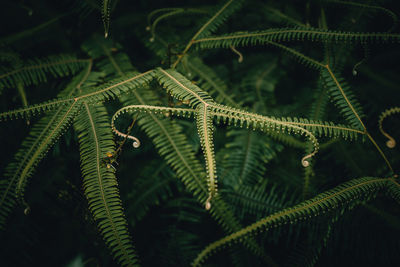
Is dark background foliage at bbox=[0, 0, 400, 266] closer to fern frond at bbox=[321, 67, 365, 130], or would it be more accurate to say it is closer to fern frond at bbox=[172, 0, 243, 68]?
fern frond at bbox=[172, 0, 243, 68]

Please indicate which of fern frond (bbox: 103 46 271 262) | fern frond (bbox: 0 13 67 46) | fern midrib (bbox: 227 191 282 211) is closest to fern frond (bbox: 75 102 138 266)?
fern frond (bbox: 103 46 271 262)

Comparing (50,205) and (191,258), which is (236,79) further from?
(50,205)

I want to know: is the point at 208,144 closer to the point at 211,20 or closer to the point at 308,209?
the point at 308,209

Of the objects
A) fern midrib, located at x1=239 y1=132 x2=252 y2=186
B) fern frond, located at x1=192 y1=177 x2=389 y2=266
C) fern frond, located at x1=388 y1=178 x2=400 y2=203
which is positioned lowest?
fern midrib, located at x1=239 y1=132 x2=252 y2=186

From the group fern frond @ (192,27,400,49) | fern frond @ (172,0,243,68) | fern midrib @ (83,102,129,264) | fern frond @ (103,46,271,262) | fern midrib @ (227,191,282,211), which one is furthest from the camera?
fern midrib @ (227,191,282,211)

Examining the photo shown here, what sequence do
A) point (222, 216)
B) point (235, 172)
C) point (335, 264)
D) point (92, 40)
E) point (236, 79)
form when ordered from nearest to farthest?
point (222, 216) → point (335, 264) → point (235, 172) → point (92, 40) → point (236, 79)

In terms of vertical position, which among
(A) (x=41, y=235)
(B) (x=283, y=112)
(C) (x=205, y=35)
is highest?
(C) (x=205, y=35)

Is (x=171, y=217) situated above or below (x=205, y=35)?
below

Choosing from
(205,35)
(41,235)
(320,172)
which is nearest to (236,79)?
(205,35)
